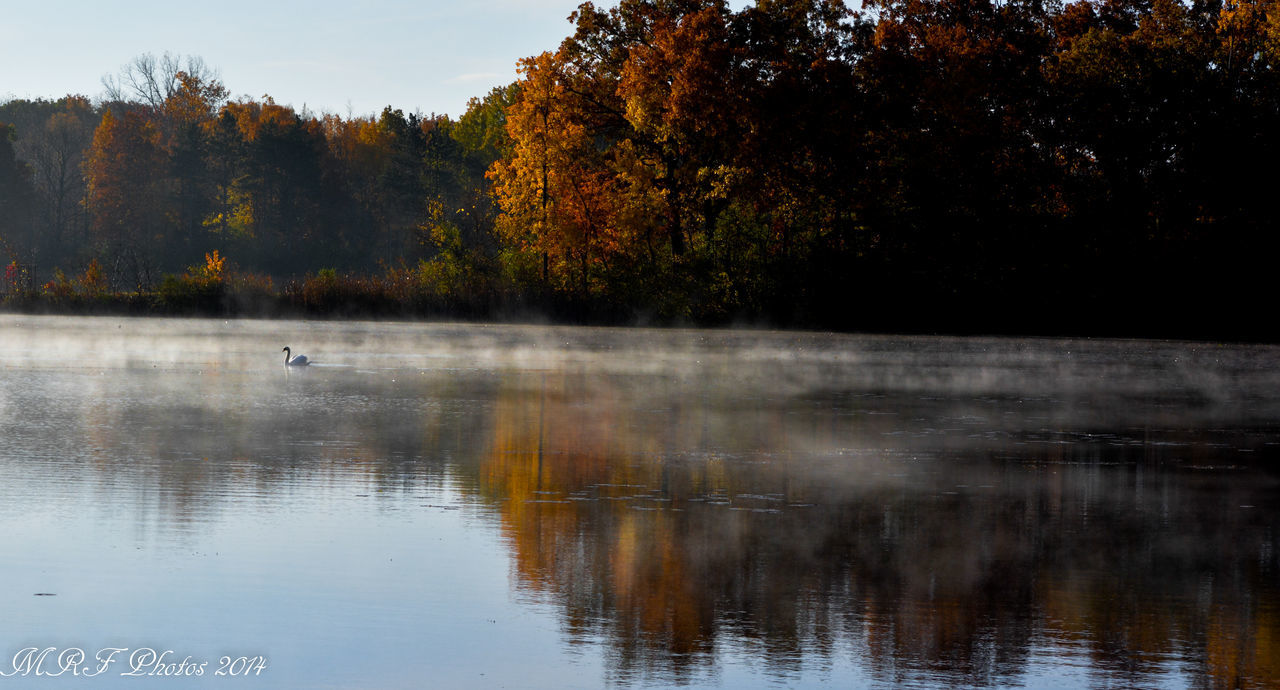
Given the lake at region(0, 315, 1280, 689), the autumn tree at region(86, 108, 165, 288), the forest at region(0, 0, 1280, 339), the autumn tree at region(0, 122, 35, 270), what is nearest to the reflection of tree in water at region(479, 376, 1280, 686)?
the lake at region(0, 315, 1280, 689)

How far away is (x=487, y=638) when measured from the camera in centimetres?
618

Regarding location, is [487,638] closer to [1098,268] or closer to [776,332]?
[776,332]

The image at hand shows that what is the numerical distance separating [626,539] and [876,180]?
4085 cm

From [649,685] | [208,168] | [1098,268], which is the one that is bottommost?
[649,685]

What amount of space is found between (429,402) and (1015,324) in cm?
3271

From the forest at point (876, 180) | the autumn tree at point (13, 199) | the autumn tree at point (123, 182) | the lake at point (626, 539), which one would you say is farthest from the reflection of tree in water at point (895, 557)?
the autumn tree at point (13, 199)

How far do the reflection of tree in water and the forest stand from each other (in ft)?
111

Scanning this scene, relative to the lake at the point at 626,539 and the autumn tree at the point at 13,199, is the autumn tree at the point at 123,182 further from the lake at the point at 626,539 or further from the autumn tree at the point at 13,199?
the lake at the point at 626,539

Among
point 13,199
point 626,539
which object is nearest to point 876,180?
point 626,539

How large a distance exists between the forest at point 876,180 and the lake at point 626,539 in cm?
2804

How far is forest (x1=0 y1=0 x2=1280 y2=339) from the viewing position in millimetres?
45500

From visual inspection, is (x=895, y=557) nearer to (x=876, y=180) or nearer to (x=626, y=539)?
(x=626, y=539)

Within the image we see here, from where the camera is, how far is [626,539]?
8484 millimetres

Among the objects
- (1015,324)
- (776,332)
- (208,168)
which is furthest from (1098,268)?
(208,168)
